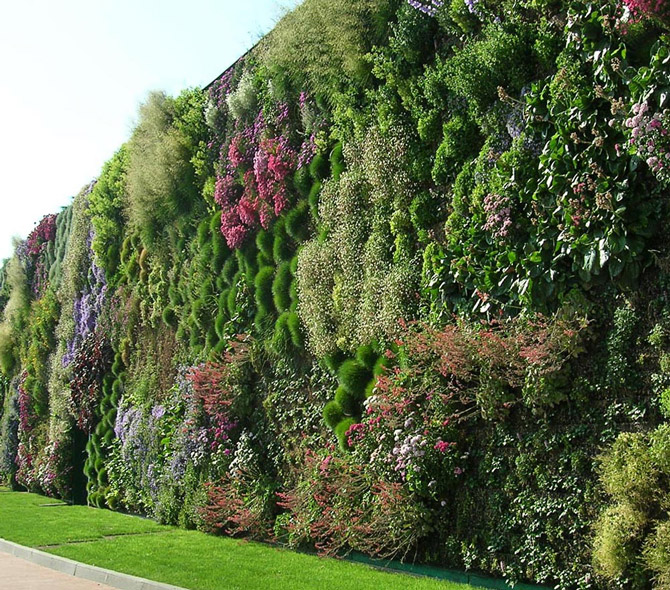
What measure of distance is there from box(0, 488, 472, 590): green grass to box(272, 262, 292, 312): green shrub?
312cm

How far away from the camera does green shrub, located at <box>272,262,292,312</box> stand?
11.2 meters

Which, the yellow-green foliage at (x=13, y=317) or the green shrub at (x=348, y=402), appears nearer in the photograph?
the green shrub at (x=348, y=402)

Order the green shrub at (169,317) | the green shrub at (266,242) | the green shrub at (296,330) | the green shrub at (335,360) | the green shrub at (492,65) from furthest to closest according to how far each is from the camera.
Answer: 1. the green shrub at (169,317)
2. the green shrub at (266,242)
3. the green shrub at (296,330)
4. the green shrub at (335,360)
5. the green shrub at (492,65)

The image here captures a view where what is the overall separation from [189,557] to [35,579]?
1.67 m

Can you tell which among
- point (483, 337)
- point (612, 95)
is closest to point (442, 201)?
point (483, 337)

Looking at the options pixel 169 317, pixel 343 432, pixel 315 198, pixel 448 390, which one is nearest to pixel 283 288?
pixel 315 198

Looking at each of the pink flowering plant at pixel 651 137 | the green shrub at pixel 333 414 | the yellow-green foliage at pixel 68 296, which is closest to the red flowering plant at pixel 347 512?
the green shrub at pixel 333 414

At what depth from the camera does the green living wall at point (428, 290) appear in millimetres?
6605

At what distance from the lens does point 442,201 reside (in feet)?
28.1

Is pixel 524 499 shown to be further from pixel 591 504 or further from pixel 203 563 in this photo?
pixel 203 563

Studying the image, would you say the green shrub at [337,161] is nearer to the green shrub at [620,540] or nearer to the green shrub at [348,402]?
the green shrub at [348,402]

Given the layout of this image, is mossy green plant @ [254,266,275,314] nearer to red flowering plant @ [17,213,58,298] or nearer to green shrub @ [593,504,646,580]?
green shrub @ [593,504,646,580]

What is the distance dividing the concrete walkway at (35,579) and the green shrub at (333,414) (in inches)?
116

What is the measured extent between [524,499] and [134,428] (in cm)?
960
